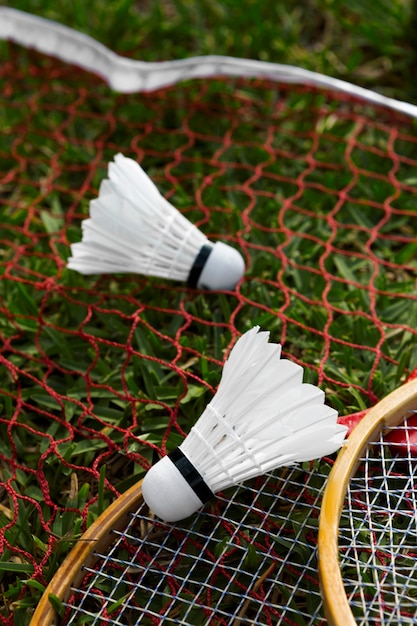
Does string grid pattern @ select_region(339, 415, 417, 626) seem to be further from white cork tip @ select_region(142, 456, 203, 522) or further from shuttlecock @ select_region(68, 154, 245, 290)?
shuttlecock @ select_region(68, 154, 245, 290)

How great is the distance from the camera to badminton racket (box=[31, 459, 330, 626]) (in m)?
1.41

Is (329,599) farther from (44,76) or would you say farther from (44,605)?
(44,76)

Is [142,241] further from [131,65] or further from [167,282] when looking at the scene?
[131,65]

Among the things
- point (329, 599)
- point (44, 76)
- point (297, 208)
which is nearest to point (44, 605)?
point (329, 599)

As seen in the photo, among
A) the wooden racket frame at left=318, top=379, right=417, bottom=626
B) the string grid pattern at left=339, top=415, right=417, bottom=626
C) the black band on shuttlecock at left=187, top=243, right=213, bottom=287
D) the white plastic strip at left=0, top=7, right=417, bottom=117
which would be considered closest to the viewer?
the wooden racket frame at left=318, top=379, right=417, bottom=626

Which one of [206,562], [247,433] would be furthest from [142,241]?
[206,562]

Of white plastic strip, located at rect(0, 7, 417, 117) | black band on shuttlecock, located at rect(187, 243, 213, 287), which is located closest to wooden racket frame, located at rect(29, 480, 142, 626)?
black band on shuttlecock, located at rect(187, 243, 213, 287)

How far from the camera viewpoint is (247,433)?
1.40m

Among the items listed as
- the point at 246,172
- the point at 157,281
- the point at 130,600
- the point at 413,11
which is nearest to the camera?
the point at 130,600

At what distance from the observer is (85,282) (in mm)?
2027

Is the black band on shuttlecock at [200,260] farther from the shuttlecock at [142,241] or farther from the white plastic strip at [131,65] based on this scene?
the white plastic strip at [131,65]

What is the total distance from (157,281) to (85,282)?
0.18 m

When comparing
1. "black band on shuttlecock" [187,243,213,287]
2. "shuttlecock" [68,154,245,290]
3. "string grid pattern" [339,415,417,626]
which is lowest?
"string grid pattern" [339,415,417,626]

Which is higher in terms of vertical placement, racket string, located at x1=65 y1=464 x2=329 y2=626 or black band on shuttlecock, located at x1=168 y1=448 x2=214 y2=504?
black band on shuttlecock, located at x1=168 y1=448 x2=214 y2=504
